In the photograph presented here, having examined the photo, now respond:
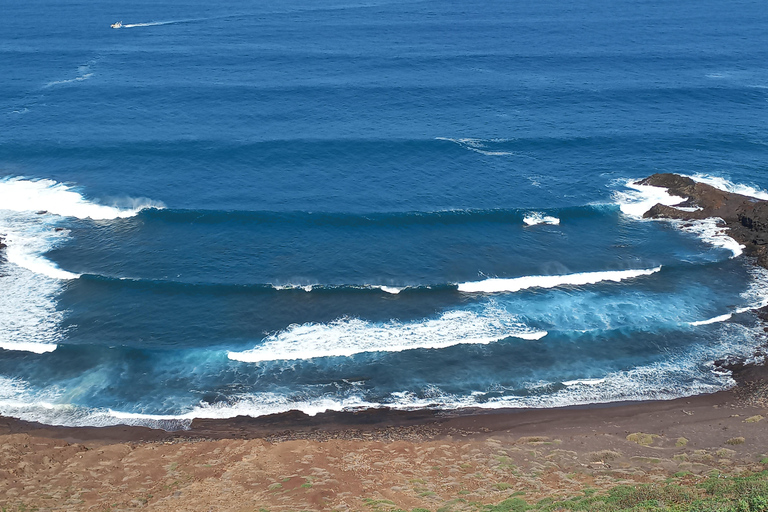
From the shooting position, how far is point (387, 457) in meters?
38.9

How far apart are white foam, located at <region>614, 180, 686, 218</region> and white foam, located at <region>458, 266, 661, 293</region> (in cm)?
1200

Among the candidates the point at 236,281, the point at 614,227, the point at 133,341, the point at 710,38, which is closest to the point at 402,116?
the point at 614,227

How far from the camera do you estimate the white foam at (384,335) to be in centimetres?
5034

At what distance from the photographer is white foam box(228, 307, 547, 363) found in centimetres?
5034

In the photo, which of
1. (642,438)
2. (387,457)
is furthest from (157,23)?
(642,438)

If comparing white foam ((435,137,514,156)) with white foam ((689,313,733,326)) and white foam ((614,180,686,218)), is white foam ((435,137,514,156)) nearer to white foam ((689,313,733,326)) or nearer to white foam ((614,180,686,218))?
white foam ((614,180,686,218))

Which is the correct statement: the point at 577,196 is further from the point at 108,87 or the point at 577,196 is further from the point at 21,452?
the point at 108,87

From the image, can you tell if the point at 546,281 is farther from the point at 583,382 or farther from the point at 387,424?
the point at 387,424

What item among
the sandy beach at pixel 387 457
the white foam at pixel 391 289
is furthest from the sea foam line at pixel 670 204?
the white foam at pixel 391 289

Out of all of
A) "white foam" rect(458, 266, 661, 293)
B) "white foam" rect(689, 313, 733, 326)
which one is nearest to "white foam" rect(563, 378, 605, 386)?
"white foam" rect(689, 313, 733, 326)

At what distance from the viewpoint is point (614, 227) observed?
6831 cm

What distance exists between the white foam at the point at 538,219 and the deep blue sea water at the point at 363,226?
717 millimetres

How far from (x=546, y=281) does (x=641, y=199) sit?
2177 cm

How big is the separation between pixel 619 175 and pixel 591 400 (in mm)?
41076
